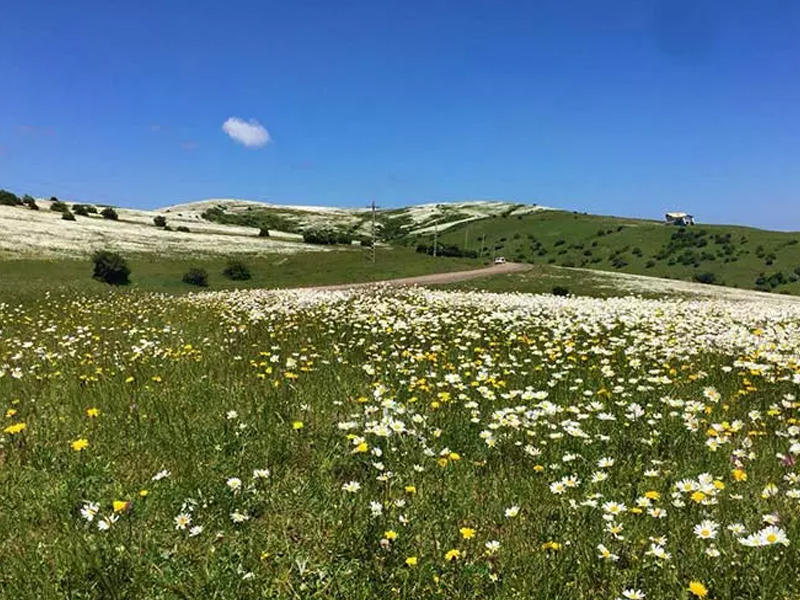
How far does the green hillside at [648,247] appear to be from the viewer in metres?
97.1

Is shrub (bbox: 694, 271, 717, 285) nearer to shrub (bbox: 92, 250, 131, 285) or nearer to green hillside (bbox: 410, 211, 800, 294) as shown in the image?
green hillside (bbox: 410, 211, 800, 294)

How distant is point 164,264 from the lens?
44.9 m

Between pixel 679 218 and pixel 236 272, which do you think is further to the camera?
pixel 679 218

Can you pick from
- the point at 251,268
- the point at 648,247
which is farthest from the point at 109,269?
the point at 648,247

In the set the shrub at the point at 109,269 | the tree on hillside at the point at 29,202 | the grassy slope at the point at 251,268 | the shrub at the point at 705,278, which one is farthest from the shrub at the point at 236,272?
the shrub at the point at 705,278

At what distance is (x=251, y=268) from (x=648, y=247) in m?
105

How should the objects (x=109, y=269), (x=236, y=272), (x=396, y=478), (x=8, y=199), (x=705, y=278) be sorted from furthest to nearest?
(x=705, y=278), (x=8, y=199), (x=236, y=272), (x=109, y=269), (x=396, y=478)

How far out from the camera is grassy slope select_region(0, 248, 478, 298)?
3341 cm

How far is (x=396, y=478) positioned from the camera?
494cm

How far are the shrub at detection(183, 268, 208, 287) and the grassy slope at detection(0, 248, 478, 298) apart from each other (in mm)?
571

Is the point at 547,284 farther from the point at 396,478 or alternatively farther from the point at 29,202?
the point at 29,202

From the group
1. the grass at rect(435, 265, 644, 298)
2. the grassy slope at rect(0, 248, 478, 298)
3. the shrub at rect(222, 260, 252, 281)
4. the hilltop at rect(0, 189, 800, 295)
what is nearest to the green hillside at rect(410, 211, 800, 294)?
the hilltop at rect(0, 189, 800, 295)

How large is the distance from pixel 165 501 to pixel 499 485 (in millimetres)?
2909

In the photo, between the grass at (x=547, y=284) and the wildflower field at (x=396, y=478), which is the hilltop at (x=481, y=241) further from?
the wildflower field at (x=396, y=478)
